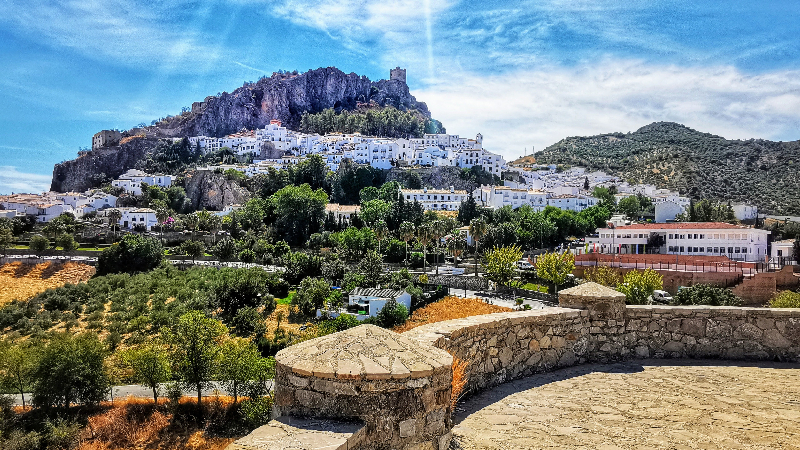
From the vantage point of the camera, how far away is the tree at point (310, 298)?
3603 cm

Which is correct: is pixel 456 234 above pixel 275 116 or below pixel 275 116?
below

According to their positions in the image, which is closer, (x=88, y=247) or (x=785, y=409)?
(x=785, y=409)

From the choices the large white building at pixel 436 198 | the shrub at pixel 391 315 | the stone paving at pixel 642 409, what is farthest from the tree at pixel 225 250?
the stone paving at pixel 642 409

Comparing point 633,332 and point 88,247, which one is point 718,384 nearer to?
point 633,332

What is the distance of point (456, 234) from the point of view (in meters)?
62.8

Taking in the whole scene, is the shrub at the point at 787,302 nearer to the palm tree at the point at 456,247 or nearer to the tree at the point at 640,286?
the tree at the point at 640,286

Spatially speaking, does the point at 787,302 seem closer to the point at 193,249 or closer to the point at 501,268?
the point at 501,268

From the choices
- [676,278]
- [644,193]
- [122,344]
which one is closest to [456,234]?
[676,278]

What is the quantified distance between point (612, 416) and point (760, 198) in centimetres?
10288

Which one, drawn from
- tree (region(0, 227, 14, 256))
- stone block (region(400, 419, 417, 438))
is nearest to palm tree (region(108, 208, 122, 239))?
tree (region(0, 227, 14, 256))

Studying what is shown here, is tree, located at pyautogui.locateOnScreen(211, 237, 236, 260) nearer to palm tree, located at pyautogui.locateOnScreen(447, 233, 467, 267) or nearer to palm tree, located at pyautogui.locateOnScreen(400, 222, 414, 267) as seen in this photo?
palm tree, located at pyautogui.locateOnScreen(400, 222, 414, 267)

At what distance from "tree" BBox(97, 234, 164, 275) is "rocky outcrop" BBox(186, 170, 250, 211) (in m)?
41.1

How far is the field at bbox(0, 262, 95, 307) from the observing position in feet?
151

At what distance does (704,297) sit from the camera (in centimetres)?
3002
